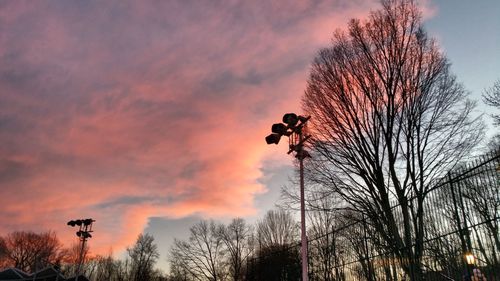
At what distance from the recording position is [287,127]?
10656 millimetres

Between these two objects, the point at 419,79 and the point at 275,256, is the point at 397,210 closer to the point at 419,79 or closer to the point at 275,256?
the point at 419,79

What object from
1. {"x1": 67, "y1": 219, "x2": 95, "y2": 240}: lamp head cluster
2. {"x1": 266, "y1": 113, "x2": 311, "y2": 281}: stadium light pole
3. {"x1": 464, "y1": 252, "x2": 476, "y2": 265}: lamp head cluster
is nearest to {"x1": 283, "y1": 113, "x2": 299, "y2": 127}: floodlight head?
{"x1": 266, "y1": 113, "x2": 311, "y2": 281}: stadium light pole

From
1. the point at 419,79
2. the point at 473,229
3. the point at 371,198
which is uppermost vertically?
the point at 419,79

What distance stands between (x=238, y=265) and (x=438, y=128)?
50.1 m

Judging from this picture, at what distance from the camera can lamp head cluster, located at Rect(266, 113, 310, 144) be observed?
10.5 meters

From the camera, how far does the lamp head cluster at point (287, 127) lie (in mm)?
10492

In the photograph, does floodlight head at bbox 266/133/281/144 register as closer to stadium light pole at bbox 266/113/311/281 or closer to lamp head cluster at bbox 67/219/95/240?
stadium light pole at bbox 266/113/311/281

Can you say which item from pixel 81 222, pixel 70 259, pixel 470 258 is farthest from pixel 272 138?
pixel 70 259

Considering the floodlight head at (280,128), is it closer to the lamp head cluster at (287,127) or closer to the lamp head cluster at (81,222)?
the lamp head cluster at (287,127)

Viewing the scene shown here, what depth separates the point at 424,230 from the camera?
1180 cm

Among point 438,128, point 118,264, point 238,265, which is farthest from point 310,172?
→ point 118,264

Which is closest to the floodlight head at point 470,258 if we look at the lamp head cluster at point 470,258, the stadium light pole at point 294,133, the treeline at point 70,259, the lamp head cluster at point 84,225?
the lamp head cluster at point 470,258

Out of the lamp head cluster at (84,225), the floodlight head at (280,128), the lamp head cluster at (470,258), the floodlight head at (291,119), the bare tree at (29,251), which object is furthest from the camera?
the bare tree at (29,251)

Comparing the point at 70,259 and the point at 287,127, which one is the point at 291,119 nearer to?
the point at 287,127
